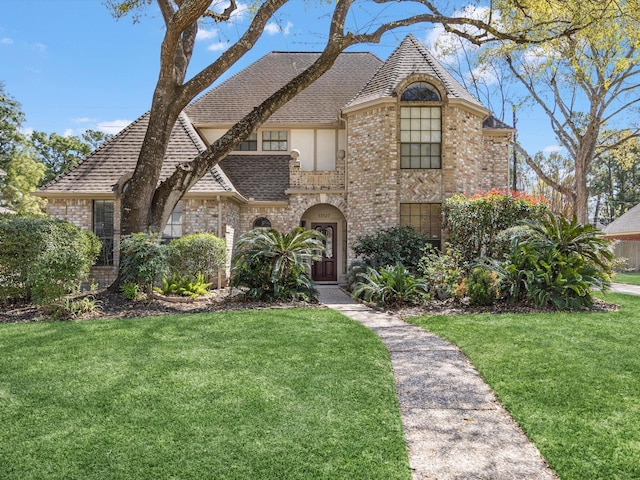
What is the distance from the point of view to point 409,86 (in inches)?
598

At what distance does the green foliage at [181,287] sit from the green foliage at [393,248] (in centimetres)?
488

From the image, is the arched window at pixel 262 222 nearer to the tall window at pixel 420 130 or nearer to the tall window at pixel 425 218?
the tall window at pixel 425 218

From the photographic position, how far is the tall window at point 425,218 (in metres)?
15.2

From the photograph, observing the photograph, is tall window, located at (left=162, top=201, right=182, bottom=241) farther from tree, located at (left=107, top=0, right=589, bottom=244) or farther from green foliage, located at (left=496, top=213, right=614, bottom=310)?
green foliage, located at (left=496, top=213, right=614, bottom=310)

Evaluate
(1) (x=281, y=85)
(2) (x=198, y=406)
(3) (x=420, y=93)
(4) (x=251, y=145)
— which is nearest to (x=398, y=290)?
(2) (x=198, y=406)

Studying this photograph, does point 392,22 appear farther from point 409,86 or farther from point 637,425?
point 637,425

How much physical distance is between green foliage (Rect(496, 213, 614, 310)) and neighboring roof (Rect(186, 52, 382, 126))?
9.67m

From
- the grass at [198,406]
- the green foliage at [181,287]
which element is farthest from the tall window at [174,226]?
the grass at [198,406]

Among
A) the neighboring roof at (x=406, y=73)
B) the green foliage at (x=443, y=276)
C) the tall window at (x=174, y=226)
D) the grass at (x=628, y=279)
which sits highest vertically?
the neighboring roof at (x=406, y=73)

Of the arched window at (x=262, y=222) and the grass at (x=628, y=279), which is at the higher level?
the arched window at (x=262, y=222)

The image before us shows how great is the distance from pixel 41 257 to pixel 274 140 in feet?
36.6

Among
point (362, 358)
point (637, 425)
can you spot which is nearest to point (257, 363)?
point (362, 358)

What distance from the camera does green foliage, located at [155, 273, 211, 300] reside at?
1080 cm

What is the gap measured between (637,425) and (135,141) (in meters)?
15.8
